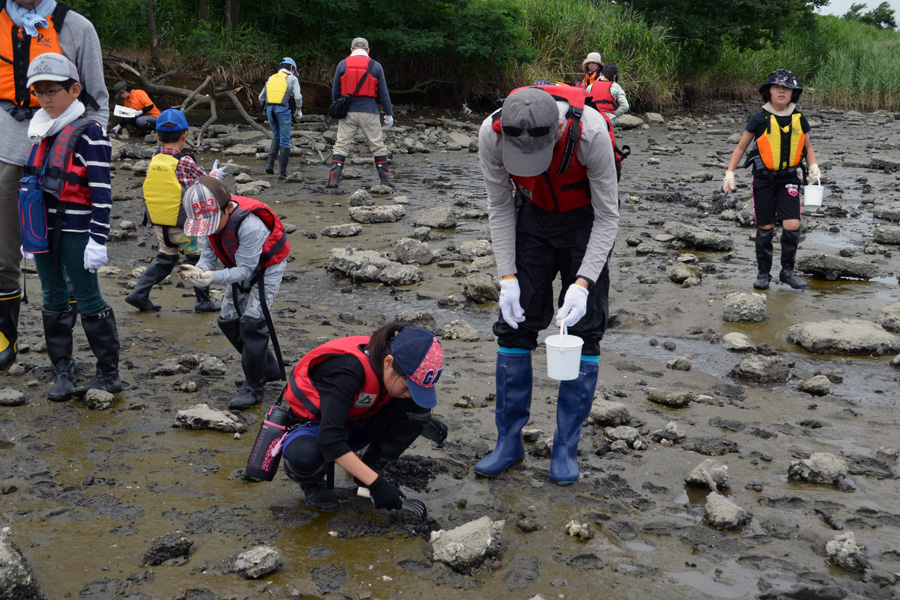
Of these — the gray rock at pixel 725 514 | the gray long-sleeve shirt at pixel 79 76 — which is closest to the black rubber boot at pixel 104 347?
the gray long-sleeve shirt at pixel 79 76

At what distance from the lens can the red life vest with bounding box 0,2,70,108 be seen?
4.01m

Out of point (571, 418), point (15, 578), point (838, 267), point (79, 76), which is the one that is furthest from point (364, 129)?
point (15, 578)

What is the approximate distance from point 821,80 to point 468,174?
18.3 meters

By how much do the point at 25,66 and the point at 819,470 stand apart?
4284 millimetres

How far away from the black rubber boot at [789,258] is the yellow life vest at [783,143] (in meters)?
0.59

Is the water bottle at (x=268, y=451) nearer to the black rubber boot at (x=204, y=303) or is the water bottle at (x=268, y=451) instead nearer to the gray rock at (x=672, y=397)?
the gray rock at (x=672, y=397)

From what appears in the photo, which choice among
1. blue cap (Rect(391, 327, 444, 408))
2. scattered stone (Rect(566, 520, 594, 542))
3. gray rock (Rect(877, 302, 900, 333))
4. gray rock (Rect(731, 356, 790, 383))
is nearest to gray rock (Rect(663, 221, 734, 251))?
gray rock (Rect(877, 302, 900, 333))

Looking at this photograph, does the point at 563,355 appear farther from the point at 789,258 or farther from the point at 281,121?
the point at 281,121

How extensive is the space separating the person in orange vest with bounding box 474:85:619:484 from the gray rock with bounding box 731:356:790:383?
176cm

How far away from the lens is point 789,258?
21.6ft

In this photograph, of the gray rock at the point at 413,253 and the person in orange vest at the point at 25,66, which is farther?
the gray rock at the point at 413,253

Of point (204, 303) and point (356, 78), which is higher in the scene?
point (356, 78)

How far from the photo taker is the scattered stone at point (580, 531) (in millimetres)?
3070

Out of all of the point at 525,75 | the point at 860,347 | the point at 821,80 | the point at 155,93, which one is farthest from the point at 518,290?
the point at 821,80
